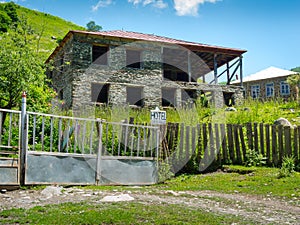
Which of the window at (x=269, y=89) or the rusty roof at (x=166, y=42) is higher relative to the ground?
the rusty roof at (x=166, y=42)

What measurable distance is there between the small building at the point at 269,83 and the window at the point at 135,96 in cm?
1426

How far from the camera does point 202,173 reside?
31.5 feet

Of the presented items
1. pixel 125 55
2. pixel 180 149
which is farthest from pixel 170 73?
pixel 180 149

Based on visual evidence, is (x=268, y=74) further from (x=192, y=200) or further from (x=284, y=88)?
(x=192, y=200)

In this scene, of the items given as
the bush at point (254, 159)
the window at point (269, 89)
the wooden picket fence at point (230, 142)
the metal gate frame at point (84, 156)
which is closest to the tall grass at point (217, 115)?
the wooden picket fence at point (230, 142)

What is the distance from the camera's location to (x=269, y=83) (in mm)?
35438

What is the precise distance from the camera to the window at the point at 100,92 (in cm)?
2269

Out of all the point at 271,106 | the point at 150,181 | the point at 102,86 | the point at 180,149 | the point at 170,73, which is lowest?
the point at 150,181

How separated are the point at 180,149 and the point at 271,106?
949 centimetres

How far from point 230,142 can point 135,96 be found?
1487 cm

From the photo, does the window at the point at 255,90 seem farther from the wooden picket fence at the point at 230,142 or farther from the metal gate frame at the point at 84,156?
the metal gate frame at the point at 84,156

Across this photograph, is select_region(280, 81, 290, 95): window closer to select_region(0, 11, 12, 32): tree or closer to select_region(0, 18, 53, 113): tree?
select_region(0, 18, 53, 113): tree

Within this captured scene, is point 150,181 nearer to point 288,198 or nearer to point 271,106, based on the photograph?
point 288,198

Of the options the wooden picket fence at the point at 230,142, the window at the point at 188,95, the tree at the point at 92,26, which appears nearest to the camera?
the wooden picket fence at the point at 230,142
